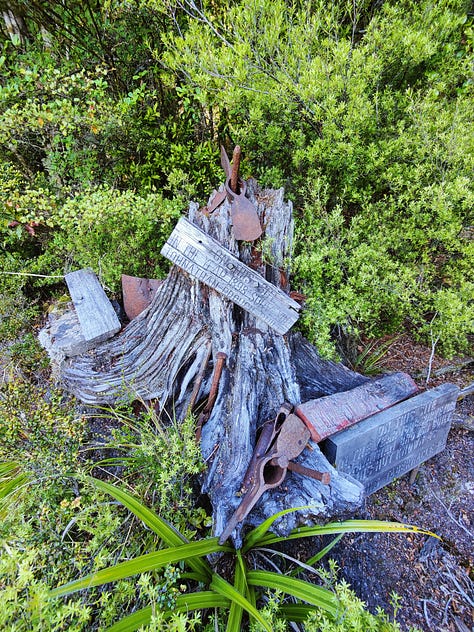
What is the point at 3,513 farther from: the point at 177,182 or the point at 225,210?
the point at 177,182

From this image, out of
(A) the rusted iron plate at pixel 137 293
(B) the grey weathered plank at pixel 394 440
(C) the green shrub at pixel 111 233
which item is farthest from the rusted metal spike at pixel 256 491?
(C) the green shrub at pixel 111 233

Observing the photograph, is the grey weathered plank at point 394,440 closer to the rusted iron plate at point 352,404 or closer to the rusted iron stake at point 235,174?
the rusted iron plate at point 352,404

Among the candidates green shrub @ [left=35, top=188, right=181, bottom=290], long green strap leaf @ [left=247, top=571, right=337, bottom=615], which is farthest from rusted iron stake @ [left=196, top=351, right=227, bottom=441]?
green shrub @ [left=35, top=188, right=181, bottom=290]

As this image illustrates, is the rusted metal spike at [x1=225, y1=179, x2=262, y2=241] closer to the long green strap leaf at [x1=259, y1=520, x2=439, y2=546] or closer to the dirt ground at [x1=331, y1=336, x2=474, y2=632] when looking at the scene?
the long green strap leaf at [x1=259, y1=520, x2=439, y2=546]

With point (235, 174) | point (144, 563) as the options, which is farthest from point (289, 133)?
point (144, 563)

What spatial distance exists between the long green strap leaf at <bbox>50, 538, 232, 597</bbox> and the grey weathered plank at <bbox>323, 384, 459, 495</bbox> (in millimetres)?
975

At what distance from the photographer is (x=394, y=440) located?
244 cm

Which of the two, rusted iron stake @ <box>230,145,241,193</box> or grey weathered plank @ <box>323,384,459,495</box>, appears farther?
grey weathered plank @ <box>323,384,459,495</box>

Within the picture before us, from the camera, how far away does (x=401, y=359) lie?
128 inches

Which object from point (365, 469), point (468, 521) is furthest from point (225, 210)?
point (468, 521)

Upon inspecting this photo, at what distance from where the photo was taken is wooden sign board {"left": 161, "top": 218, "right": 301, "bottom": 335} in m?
2.18

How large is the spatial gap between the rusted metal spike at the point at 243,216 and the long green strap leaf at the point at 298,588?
6.35 feet

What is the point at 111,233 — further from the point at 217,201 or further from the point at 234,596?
the point at 234,596

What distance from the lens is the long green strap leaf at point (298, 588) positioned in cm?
142
